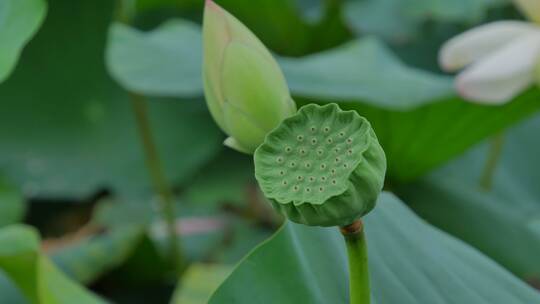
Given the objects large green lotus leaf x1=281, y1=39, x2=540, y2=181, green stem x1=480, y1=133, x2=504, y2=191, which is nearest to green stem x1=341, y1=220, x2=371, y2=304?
large green lotus leaf x1=281, y1=39, x2=540, y2=181

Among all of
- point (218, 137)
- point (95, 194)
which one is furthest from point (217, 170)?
point (95, 194)

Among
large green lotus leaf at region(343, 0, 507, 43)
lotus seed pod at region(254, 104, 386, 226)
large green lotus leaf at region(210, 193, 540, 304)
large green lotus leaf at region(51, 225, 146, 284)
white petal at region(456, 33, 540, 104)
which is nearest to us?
lotus seed pod at region(254, 104, 386, 226)

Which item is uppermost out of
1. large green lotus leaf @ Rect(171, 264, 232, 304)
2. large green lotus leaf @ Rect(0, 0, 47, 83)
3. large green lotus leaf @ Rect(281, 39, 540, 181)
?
large green lotus leaf @ Rect(0, 0, 47, 83)

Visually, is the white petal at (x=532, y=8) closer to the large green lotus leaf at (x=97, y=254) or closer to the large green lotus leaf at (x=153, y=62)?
the large green lotus leaf at (x=153, y=62)

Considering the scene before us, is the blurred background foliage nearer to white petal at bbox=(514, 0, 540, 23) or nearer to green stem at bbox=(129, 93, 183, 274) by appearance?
green stem at bbox=(129, 93, 183, 274)

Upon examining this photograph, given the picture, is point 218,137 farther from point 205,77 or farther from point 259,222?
point 205,77

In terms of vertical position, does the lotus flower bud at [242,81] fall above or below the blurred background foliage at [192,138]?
above

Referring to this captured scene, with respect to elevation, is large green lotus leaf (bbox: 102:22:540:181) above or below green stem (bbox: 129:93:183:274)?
above

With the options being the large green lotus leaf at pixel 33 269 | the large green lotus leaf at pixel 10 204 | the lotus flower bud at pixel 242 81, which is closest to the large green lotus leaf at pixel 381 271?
the lotus flower bud at pixel 242 81

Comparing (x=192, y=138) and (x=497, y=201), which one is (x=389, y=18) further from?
(x=497, y=201)
